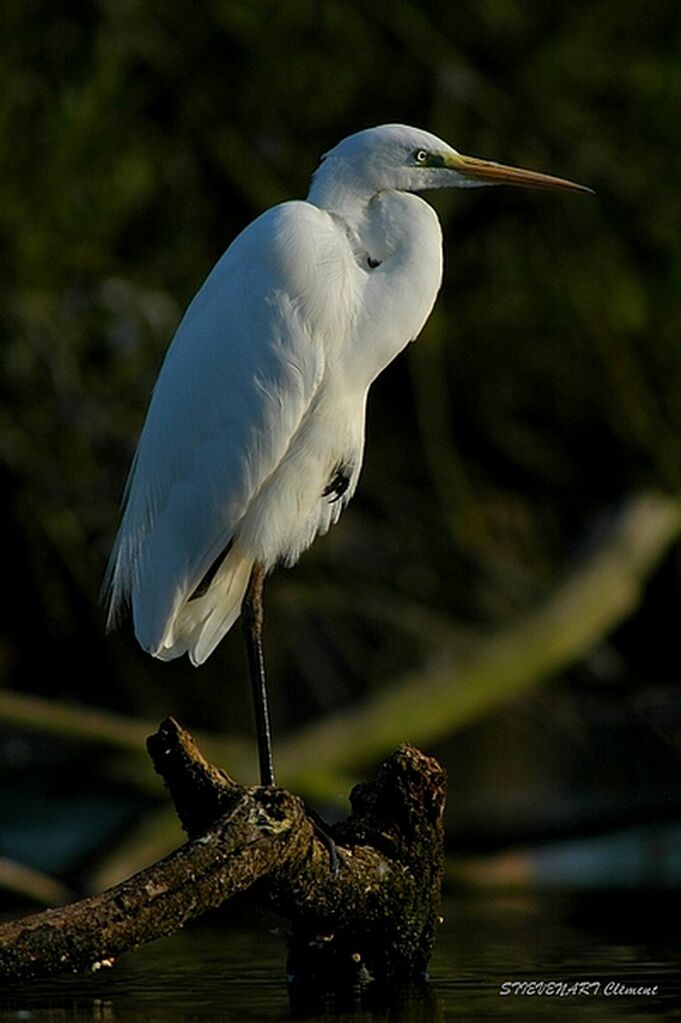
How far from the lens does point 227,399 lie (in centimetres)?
428

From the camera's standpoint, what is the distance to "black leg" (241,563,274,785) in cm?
426

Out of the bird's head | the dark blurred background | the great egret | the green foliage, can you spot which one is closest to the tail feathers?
the great egret

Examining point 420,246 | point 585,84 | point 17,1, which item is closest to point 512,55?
point 585,84

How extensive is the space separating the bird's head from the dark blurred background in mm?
2529

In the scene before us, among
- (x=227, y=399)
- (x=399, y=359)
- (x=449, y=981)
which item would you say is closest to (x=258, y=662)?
(x=227, y=399)

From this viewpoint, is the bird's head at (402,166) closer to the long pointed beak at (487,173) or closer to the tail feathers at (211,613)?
the long pointed beak at (487,173)

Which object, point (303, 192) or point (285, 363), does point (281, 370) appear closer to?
point (285, 363)

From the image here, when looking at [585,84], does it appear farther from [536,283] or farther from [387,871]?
[387,871]

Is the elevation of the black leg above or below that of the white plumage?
below

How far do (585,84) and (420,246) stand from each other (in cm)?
398

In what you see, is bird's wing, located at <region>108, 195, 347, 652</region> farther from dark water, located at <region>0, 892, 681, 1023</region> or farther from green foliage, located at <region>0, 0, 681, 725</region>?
green foliage, located at <region>0, 0, 681, 725</region>

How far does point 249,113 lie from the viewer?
25.1 ft

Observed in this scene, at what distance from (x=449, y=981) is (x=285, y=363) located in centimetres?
136

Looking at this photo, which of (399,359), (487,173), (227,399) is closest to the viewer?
(487,173)
